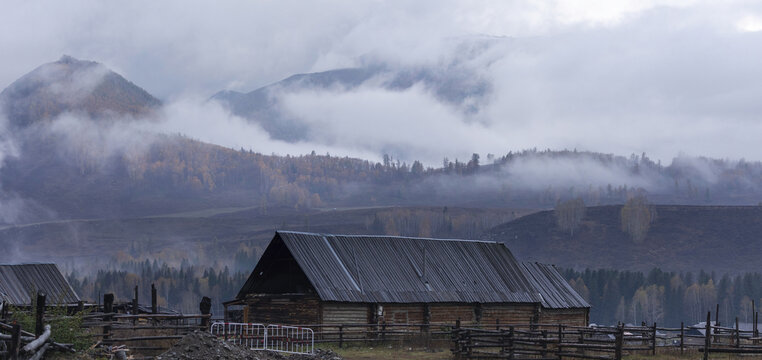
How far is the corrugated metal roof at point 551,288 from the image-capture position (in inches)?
2478

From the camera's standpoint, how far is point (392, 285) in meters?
54.9

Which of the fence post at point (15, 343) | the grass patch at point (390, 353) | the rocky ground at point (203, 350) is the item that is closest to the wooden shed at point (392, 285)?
the grass patch at point (390, 353)

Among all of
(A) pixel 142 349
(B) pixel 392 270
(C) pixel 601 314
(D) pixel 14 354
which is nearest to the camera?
(D) pixel 14 354

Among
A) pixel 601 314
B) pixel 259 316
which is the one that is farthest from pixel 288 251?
pixel 601 314

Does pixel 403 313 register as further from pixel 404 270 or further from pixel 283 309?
pixel 283 309

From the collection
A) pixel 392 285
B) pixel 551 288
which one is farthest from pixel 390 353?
pixel 551 288

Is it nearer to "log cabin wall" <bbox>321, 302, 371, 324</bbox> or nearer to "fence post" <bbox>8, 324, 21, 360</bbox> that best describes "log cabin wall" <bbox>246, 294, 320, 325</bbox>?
"log cabin wall" <bbox>321, 302, 371, 324</bbox>

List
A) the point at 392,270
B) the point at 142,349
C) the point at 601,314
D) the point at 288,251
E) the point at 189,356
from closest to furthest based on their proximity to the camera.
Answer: the point at 189,356, the point at 142,349, the point at 288,251, the point at 392,270, the point at 601,314

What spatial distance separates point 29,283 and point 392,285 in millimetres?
21248

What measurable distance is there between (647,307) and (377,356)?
16738 centimetres

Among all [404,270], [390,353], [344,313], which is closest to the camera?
[390,353]

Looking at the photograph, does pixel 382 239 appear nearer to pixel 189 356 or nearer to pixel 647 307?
pixel 189 356

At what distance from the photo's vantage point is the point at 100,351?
94.4 ft

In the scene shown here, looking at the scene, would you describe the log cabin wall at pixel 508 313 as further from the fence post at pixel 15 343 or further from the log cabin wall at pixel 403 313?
the fence post at pixel 15 343
